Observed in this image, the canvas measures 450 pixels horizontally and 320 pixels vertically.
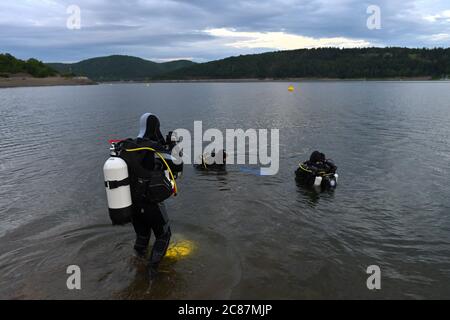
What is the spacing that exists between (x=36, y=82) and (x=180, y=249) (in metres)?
178

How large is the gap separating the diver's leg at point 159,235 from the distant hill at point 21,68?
169463mm

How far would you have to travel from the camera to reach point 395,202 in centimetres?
1215

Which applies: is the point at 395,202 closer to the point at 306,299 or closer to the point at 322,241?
the point at 322,241

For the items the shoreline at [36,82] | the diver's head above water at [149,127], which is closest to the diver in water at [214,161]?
the diver's head above water at [149,127]

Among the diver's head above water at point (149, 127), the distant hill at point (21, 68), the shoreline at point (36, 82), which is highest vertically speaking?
the distant hill at point (21, 68)

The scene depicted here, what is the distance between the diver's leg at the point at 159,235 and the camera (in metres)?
6.55

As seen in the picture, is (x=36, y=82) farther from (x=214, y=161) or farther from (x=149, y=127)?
(x=149, y=127)

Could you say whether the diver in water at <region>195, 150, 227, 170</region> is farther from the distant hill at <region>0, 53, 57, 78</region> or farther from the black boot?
the distant hill at <region>0, 53, 57, 78</region>

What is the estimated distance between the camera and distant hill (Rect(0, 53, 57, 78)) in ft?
495

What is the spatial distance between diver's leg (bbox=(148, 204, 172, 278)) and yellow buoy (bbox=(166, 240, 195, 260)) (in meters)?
1.00

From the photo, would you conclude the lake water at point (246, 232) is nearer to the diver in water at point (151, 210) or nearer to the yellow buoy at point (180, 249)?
the yellow buoy at point (180, 249)

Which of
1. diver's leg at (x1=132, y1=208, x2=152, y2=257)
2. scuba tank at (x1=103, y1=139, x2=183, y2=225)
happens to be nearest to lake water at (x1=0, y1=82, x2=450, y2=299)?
diver's leg at (x1=132, y1=208, x2=152, y2=257)

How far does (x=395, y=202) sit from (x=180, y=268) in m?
8.90
